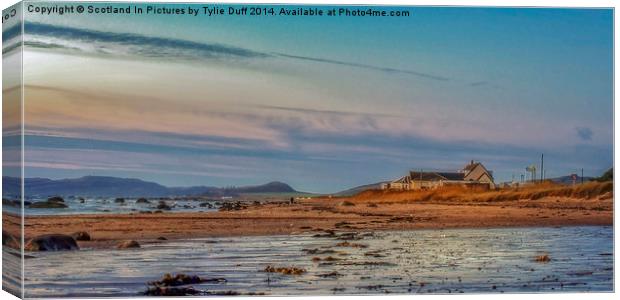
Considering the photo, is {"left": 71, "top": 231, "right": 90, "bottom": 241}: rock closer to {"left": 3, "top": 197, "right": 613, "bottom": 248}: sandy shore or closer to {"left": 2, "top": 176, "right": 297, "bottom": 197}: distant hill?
{"left": 3, "top": 197, "right": 613, "bottom": 248}: sandy shore

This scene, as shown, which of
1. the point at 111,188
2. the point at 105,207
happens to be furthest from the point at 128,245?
the point at 111,188

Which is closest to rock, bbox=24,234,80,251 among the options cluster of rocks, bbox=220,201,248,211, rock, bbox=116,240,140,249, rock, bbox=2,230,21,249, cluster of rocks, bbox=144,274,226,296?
rock, bbox=2,230,21,249

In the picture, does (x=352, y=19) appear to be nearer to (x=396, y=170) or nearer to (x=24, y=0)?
(x=396, y=170)

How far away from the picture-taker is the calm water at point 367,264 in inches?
657

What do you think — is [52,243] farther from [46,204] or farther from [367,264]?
[367,264]

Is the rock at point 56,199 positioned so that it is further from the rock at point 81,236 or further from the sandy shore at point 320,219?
the rock at point 81,236

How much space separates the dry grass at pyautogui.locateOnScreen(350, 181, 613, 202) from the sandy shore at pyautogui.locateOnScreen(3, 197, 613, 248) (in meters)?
0.08

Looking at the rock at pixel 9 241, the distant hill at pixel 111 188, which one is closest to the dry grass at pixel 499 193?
the distant hill at pixel 111 188

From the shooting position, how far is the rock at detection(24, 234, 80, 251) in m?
16.6

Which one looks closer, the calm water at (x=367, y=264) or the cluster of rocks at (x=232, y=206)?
the calm water at (x=367, y=264)

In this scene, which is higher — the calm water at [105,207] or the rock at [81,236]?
the calm water at [105,207]

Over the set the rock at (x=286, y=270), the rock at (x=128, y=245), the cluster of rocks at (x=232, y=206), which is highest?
the cluster of rocks at (x=232, y=206)

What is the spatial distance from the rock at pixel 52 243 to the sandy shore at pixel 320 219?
3.0 inches

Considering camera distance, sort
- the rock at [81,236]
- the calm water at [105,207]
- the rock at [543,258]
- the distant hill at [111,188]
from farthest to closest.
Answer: the rock at [543,258], the rock at [81,236], the calm water at [105,207], the distant hill at [111,188]
